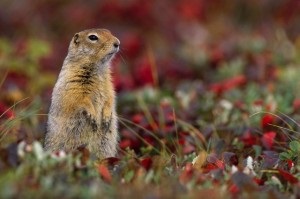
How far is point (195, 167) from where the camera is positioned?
5.57 metres

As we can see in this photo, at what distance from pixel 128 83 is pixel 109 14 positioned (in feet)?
14.2

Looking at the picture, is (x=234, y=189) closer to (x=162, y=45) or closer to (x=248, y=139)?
(x=248, y=139)

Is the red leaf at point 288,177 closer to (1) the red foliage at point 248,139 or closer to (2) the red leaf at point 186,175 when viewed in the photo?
(2) the red leaf at point 186,175

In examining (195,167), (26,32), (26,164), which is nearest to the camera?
(26,164)

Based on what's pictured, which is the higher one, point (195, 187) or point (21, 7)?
point (21, 7)

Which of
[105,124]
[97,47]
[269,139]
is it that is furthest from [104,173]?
→ [269,139]

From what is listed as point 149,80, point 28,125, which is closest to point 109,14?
point 149,80

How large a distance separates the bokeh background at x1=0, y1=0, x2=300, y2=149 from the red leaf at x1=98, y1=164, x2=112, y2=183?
2132 millimetres

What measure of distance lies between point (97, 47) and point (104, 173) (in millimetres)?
1904

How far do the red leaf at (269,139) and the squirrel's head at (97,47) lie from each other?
1.48 meters

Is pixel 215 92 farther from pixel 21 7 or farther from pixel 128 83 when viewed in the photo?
pixel 21 7

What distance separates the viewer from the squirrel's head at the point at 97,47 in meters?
6.61

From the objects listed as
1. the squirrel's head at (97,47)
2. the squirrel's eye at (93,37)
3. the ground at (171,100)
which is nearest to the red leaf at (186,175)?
the ground at (171,100)

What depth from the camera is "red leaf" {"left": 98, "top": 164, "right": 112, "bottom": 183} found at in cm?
500
